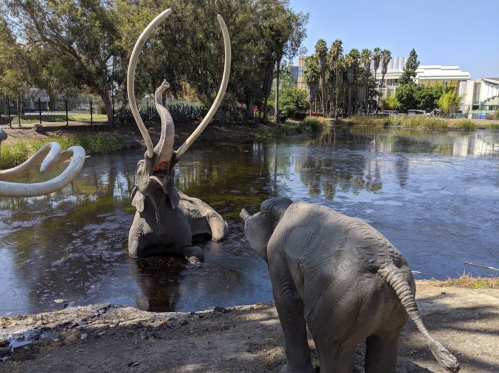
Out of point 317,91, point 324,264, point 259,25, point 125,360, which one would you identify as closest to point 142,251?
point 125,360

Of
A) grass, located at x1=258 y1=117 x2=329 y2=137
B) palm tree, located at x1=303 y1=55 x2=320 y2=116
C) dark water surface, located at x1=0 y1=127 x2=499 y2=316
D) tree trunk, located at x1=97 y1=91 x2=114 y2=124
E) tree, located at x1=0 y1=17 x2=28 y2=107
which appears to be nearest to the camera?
dark water surface, located at x1=0 y1=127 x2=499 y2=316

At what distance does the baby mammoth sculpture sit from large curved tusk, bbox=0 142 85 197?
134 cm

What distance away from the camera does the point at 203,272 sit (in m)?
6.23

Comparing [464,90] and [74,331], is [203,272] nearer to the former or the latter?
[74,331]

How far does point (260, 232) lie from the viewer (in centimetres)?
304

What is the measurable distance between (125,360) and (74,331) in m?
1.07

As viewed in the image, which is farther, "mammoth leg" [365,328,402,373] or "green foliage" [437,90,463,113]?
"green foliage" [437,90,463,113]

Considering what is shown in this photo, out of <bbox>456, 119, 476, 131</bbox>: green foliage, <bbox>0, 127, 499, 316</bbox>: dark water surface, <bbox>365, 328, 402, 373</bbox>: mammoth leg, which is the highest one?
<bbox>456, 119, 476, 131</bbox>: green foliage

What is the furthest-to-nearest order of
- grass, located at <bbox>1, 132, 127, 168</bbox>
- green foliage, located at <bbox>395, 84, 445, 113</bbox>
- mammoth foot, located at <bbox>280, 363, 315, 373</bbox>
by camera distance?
green foliage, located at <bbox>395, 84, 445, 113</bbox> < grass, located at <bbox>1, 132, 127, 168</bbox> < mammoth foot, located at <bbox>280, 363, 315, 373</bbox>

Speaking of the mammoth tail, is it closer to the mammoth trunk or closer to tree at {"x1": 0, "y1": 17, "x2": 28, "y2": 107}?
the mammoth trunk

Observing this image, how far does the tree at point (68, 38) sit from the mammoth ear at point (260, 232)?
2121cm

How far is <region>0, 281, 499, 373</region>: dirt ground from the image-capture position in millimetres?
3158

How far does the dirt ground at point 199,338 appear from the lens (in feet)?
10.4

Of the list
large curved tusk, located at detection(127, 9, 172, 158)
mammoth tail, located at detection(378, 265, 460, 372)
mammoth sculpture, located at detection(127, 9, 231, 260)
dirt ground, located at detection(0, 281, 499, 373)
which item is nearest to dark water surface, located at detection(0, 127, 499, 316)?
mammoth sculpture, located at detection(127, 9, 231, 260)
